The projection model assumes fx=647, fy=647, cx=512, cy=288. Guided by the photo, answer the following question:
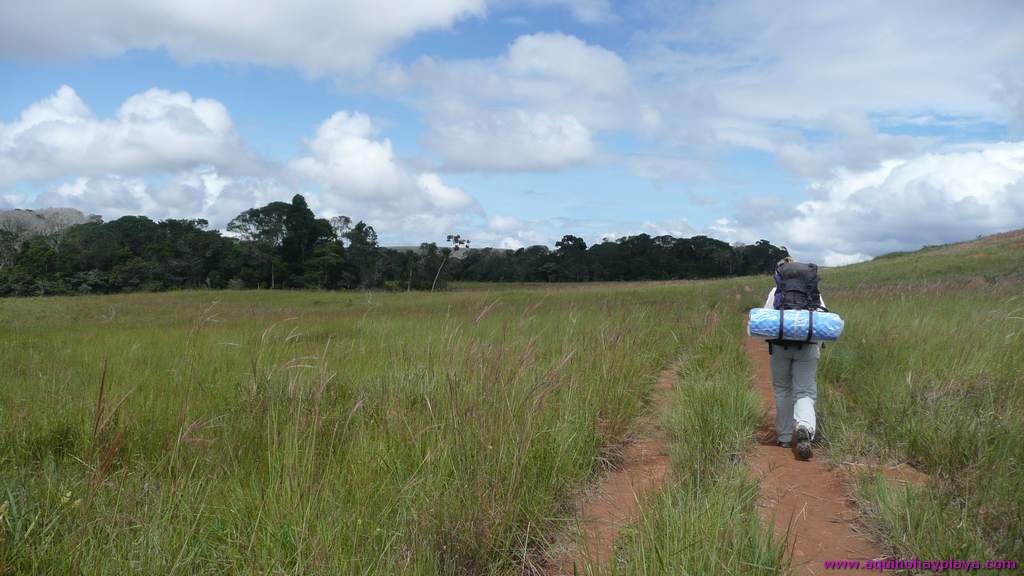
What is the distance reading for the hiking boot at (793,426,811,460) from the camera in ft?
15.8

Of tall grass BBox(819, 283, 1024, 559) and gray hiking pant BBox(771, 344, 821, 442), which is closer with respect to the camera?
tall grass BBox(819, 283, 1024, 559)

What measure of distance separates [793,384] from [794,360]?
196 millimetres

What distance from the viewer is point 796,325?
16.3ft

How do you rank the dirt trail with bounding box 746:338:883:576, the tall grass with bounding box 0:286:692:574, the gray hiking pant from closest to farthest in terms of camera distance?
1. the tall grass with bounding box 0:286:692:574
2. the dirt trail with bounding box 746:338:883:576
3. the gray hiking pant

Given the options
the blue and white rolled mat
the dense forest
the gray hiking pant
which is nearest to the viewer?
the blue and white rolled mat

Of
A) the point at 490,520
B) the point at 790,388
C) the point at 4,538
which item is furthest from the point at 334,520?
the point at 790,388

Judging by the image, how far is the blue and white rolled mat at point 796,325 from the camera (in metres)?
4.95

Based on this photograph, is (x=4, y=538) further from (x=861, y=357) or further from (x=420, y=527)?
(x=861, y=357)

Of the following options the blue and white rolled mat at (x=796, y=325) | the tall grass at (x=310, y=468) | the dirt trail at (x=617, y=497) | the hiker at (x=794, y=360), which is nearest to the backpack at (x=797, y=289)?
the hiker at (x=794, y=360)

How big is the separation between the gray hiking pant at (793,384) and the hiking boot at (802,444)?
0.17 m

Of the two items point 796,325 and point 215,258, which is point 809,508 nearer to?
point 796,325

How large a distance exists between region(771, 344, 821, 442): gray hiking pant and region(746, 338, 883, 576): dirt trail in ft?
0.79

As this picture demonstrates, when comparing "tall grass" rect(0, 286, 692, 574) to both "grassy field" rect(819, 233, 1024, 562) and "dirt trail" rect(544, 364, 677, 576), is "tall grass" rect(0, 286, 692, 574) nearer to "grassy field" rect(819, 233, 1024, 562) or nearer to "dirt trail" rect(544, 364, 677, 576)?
"dirt trail" rect(544, 364, 677, 576)

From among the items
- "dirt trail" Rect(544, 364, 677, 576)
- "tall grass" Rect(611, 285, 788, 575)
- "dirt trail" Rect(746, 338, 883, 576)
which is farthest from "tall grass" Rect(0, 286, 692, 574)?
"dirt trail" Rect(746, 338, 883, 576)
